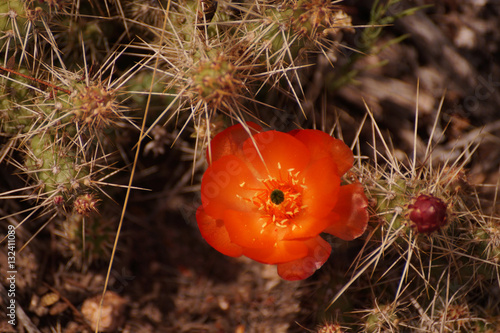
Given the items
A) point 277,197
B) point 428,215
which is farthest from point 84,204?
point 428,215

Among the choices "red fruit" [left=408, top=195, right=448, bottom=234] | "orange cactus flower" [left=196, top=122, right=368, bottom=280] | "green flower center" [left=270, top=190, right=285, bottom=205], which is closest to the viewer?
"red fruit" [left=408, top=195, right=448, bottom=234]

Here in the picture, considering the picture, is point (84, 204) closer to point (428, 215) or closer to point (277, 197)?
point (277, 197)

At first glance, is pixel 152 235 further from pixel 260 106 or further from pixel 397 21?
pixel 397 21

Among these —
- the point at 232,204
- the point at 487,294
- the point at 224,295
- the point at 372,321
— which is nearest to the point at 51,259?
the point at 224,295

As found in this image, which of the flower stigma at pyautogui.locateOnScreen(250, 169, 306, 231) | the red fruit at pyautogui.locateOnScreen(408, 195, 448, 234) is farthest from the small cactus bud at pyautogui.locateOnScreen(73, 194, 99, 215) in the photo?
the red fruit at pyautogui.locateOnScreen(408, 195, 448, 234)

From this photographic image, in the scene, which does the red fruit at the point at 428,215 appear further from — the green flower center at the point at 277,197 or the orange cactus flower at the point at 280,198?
the green flower center at the point at 277,197

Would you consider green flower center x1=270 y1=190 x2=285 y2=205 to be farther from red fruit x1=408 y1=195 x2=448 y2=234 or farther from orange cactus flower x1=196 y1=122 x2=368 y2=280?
red fruit x1=408 y1=195 x2=448 y2=234
